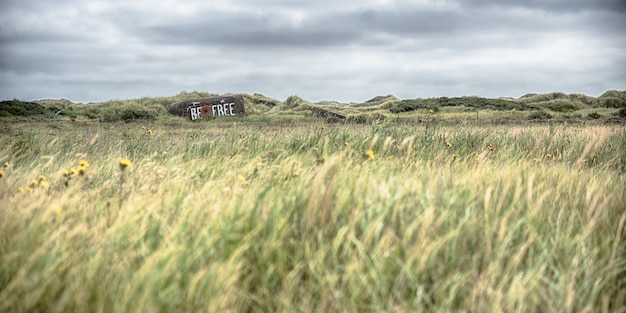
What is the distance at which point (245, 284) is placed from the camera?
9.48 feet

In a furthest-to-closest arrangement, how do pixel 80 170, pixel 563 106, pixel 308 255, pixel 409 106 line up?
pixel 409 106 < pixel 563 106 < pixel 80 170 < pixel 308 255

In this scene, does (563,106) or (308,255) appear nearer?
(308,255)

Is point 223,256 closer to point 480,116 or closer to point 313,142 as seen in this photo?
point 313,142

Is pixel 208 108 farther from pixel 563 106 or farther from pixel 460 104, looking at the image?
pixel 563 106

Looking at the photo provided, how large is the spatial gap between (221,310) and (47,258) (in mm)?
922

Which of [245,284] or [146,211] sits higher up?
[146,211]

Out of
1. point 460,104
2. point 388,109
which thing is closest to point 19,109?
point 388,109

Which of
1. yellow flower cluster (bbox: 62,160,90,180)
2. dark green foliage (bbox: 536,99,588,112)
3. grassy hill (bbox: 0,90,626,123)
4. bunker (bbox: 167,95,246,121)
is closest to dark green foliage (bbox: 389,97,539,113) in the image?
grassy hill (bbox: 0,90,626,123)

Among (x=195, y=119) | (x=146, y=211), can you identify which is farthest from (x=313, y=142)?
(x=195, y=119)

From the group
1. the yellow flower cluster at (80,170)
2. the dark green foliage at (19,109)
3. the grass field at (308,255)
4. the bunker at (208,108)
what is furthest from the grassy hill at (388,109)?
the grass field at (308,255)

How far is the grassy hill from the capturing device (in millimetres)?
27281

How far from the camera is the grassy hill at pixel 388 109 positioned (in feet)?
89.5

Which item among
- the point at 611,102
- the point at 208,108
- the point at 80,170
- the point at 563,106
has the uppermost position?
the point at 208,108

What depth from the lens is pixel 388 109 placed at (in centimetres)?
3644
